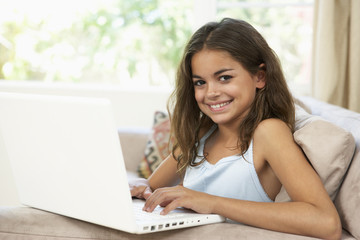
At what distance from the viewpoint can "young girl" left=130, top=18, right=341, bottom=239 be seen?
121 centimetres

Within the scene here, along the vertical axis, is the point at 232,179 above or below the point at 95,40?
above

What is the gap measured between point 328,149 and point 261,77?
1.22 ft

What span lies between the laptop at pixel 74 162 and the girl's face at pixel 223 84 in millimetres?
379

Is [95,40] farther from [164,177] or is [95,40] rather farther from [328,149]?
[328,149]

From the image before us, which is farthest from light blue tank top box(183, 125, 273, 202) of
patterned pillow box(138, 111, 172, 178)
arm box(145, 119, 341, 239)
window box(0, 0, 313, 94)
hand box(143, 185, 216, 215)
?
window box(0, 0, 313, 94)

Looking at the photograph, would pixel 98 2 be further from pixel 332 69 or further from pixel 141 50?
pixel 332 69

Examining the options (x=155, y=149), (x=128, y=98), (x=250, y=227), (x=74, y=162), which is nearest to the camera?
(x=74, y=162)

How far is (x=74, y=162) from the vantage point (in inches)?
42.8

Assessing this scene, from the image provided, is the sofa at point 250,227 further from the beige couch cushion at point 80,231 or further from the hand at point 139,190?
the hand at point 139,190

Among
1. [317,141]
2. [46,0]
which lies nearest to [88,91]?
[46,0]

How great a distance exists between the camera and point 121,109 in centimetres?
376

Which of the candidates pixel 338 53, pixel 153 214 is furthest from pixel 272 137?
pixel 338 53

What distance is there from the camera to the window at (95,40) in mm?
3930

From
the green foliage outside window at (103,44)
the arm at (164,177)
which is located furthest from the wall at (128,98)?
the arm at (164,177)
